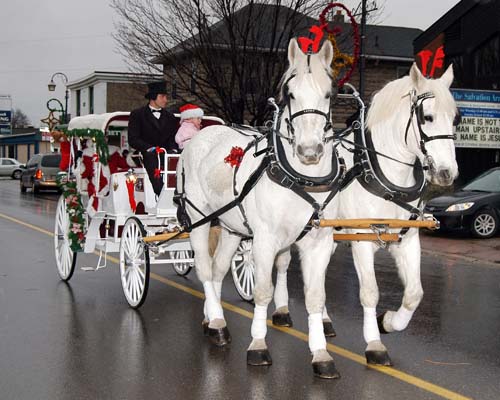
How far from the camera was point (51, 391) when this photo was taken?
5.79 metres

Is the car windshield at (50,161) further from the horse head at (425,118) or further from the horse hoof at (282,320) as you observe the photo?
the horse head at (425,118)

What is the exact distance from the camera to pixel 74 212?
34.6 ft

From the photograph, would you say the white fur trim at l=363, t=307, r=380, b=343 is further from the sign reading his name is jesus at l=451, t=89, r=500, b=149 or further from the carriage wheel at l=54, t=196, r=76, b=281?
the sign reading his name is jesus at l=451, t=89, r=500, b=149

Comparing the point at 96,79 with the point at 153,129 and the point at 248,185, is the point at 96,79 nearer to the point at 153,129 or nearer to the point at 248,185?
the point at 153,129

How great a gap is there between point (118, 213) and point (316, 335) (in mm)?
4263

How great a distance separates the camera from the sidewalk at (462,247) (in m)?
14.3

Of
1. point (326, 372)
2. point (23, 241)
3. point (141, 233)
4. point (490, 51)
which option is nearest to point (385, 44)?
point (490, 51)

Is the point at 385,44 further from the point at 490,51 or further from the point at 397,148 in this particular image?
the point at 397,148

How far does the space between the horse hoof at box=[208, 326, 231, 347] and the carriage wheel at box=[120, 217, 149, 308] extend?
1.60m

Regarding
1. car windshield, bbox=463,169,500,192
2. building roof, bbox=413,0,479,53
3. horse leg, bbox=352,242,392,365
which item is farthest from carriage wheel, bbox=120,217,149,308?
building roof, bbox=413,0,479,53

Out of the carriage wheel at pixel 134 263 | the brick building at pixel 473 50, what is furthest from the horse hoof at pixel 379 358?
the brick building at pixel 473 50

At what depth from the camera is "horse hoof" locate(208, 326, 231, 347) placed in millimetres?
7160

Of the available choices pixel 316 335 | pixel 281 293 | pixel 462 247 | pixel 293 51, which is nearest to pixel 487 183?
pixel 462 247

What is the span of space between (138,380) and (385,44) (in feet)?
125
